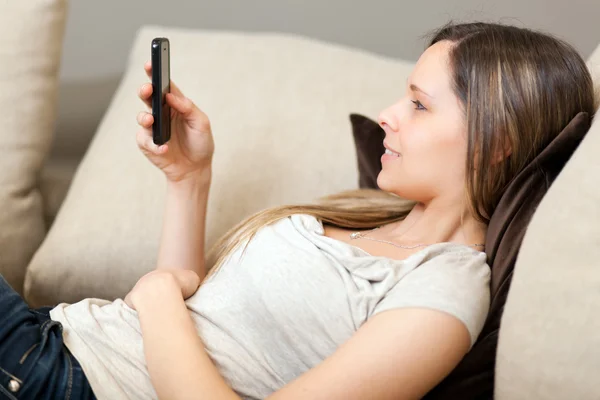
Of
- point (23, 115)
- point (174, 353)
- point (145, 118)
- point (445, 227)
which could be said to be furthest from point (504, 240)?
point (23, 115)

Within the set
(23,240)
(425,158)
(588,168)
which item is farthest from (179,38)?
A: (588,168)

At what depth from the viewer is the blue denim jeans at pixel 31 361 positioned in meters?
0.89

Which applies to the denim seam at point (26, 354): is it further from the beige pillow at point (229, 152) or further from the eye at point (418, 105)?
the eye at point (418, 105)

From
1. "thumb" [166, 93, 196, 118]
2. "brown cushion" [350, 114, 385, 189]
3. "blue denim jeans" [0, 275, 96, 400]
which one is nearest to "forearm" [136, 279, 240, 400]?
"blue denim jeans" [0, 275, 96, 400]

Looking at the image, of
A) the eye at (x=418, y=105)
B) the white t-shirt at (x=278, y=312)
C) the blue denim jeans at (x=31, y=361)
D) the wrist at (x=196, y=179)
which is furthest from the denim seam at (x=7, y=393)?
the eye at (x=418, y=105)

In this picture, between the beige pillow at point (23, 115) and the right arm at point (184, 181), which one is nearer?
the right arm at point (184, 181)

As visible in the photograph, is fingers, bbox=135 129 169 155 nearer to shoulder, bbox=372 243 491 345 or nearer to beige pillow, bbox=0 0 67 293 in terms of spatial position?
beige pillow, bbox=0 0 67 293

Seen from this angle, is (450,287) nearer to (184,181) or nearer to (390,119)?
(390,119)

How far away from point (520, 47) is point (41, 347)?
810 millimetres

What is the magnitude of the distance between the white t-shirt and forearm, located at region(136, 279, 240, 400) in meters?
0.06

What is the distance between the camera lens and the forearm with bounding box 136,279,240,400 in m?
0.86

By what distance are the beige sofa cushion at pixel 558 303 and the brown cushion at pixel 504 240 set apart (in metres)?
0.08

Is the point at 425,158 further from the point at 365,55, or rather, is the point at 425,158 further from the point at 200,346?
the point at 365,55

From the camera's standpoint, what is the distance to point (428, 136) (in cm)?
102
